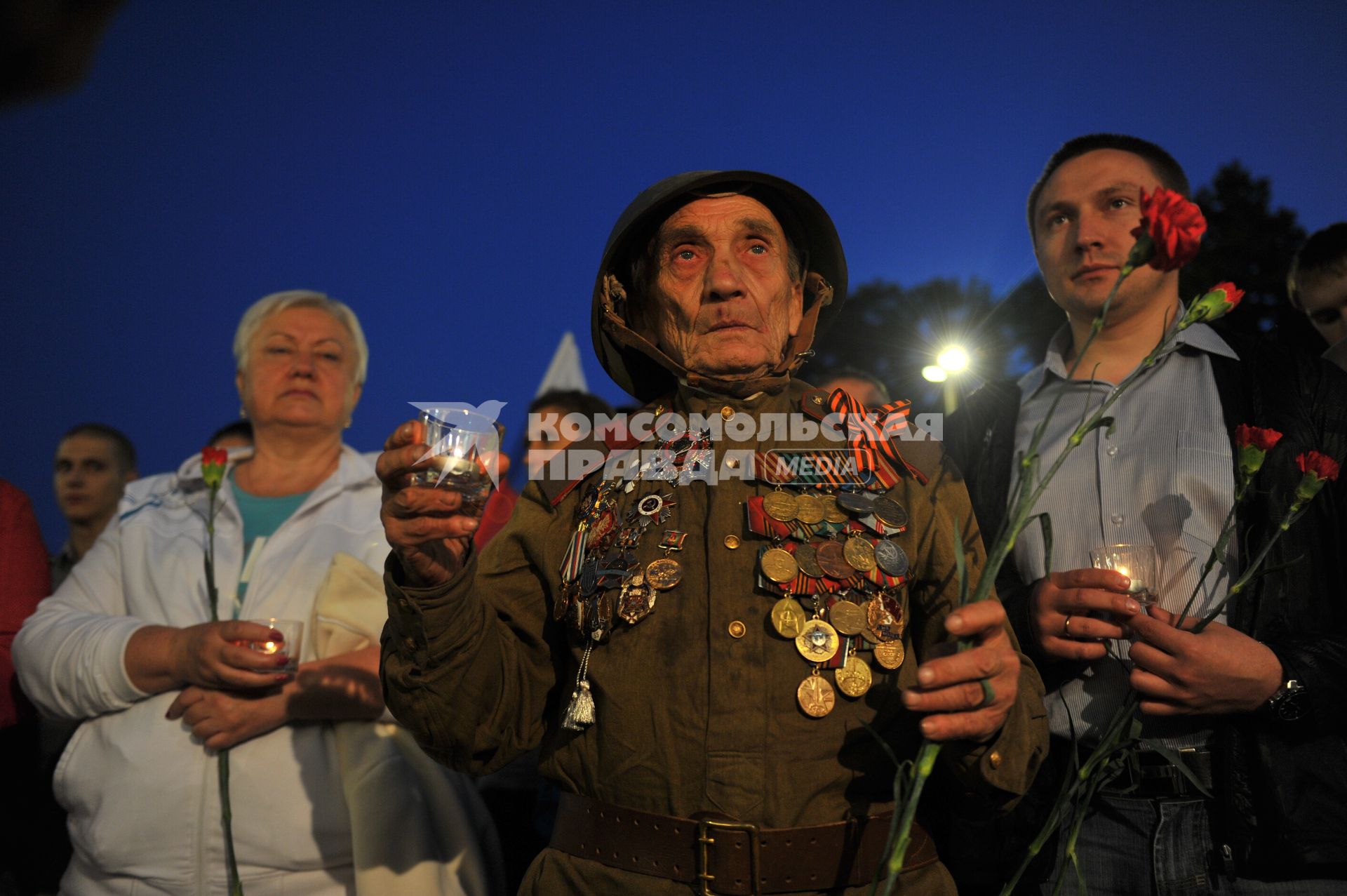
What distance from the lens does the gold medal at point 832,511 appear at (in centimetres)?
300

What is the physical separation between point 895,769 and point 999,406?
1.75 m

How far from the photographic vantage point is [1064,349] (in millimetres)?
4133

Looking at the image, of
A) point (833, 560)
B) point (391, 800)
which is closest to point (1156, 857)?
point (833, 560)

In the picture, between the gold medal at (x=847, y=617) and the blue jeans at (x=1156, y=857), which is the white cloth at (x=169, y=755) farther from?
the blue jeans at (x=1156, y=857)

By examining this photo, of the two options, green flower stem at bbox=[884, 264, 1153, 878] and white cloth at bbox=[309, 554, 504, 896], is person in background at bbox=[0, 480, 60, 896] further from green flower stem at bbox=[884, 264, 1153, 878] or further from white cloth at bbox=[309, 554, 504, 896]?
green flower stem at bbox=[884, 264, 1153, 878]

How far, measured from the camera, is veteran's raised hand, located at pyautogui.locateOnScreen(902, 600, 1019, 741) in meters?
2.26

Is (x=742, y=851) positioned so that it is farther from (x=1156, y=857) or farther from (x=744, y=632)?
(x=1156, y=857)

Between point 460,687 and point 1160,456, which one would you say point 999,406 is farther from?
point 460,687

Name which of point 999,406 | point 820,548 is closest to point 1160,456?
point 999,406

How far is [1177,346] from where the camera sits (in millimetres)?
3660

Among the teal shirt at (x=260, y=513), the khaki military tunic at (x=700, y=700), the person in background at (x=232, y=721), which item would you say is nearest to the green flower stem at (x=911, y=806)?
the khaki military tunic at (x=700, y=700)

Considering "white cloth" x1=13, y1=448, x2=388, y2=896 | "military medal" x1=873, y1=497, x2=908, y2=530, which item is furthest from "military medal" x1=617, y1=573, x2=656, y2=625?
"white cloth" x1=13, y1=448, x2=388, y2=896

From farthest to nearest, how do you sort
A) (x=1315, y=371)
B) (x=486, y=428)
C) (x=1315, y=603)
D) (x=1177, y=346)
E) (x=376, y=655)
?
(x=376, y=655) → (x=1177, y=346) → (x=1315, y=371) → (x=1315, y=603) → (x=486, y=428)

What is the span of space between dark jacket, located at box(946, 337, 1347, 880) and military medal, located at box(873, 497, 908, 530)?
520mm
